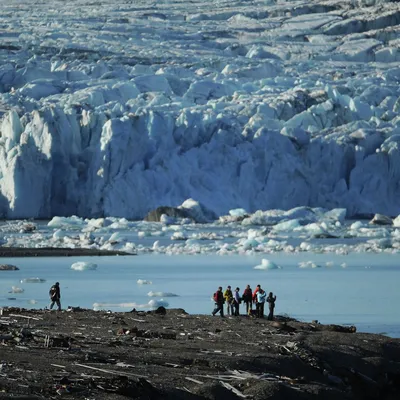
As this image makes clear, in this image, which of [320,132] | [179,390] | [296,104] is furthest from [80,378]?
[296,104]

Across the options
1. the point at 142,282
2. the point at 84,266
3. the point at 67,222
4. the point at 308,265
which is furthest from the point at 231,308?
the point at 67,222

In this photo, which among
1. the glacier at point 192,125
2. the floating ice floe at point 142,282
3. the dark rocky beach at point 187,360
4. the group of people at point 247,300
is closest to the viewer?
the dark rocky beach at point 187,360

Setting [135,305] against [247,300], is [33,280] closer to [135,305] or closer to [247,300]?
[135,305]

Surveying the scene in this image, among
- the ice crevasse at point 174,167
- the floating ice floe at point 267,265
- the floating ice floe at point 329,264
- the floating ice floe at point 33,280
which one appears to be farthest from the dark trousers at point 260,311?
the ice crevasse at point 174,167

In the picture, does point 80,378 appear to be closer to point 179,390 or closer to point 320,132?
point 179,390

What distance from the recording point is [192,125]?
94.4 ft

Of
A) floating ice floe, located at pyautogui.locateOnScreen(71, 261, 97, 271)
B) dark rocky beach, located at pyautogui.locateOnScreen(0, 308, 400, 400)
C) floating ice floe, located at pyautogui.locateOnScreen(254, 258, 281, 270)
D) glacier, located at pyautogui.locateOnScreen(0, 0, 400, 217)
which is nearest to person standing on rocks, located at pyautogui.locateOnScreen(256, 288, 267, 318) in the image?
dark rocky beach, located at pyautogui.locateOnScreen(0, 308, 400, 400)

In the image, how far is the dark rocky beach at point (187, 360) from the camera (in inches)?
241

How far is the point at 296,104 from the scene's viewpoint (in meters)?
33.3

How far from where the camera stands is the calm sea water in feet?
39.5

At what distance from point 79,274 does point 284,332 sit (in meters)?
Result: 7.96

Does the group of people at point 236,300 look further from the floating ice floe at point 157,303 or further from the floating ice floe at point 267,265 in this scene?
the floating ice floe at point 267,265

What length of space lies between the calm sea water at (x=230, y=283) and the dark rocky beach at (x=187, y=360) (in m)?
1.79

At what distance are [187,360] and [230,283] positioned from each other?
7.85 m
